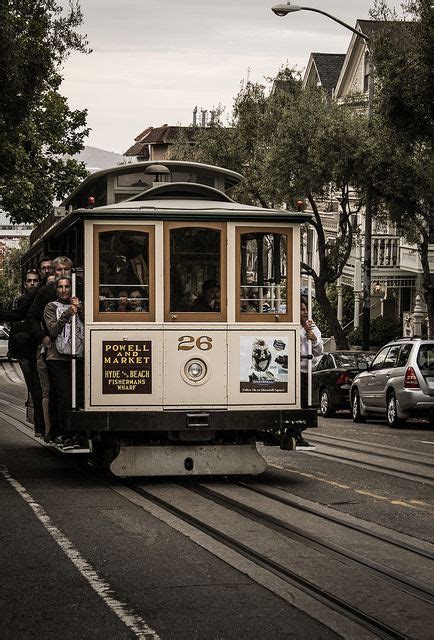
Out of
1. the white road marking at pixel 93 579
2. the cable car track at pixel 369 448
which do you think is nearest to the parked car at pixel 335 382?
the cable car track at pixel 369 448

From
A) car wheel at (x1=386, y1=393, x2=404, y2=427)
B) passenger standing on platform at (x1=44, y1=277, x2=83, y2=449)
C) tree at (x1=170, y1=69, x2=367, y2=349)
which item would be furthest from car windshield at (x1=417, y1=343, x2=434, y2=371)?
passenger standing on platform at (x1=44, y1=277, x2=83, y2=449)

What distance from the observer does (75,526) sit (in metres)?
10.3

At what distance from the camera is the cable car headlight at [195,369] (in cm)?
1288

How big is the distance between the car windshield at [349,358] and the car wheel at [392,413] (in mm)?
4314

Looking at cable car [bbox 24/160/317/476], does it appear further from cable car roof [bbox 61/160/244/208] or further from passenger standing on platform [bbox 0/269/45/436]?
passenger standing on platform [bbox 0/269/45/436]

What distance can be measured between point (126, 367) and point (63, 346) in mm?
703

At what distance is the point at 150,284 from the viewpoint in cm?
1292

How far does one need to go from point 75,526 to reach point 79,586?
2368 millimetres

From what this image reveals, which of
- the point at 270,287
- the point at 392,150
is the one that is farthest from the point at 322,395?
the point at 270,287

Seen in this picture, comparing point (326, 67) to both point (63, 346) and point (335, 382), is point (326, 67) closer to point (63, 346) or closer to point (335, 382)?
point (335, 382)

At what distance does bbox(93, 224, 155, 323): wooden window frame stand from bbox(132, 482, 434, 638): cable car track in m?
1.74

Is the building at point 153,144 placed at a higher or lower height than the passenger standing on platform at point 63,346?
higher

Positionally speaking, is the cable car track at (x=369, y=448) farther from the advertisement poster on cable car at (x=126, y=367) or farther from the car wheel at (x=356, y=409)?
the car wheel at (x=356, y=409)

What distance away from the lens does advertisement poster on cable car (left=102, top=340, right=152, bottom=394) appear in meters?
12.7
